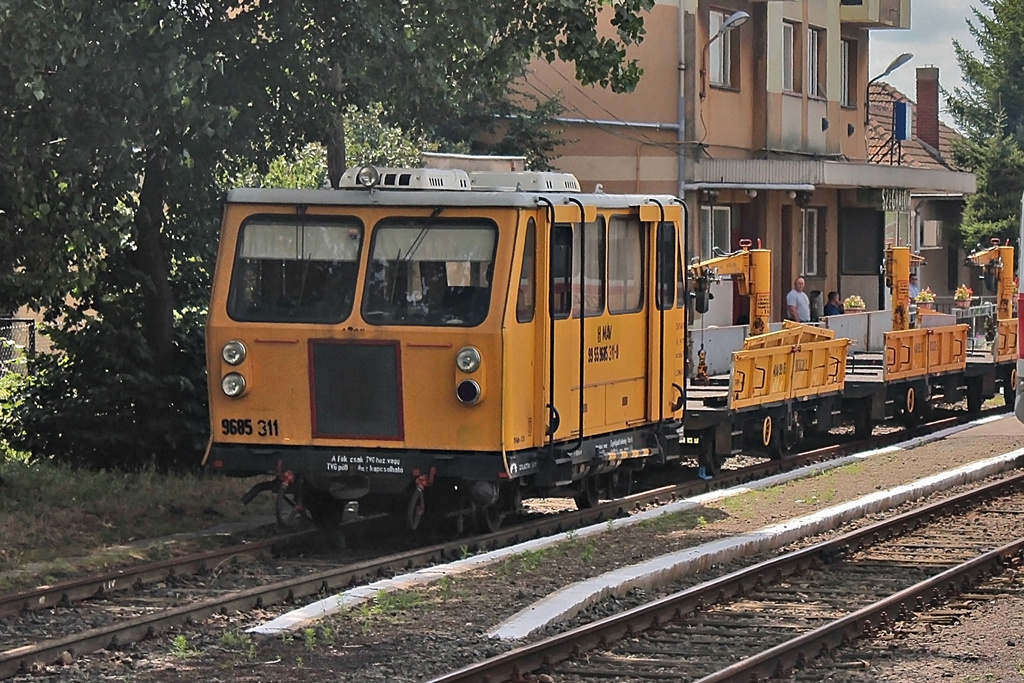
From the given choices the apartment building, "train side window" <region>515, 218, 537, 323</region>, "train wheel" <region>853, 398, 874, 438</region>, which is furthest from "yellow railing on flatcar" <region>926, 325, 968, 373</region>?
"train side window" <region>515, 218, 537, 323</region>

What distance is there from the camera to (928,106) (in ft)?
157

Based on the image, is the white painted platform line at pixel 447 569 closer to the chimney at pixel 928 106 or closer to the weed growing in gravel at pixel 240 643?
the weed growing in gravel at pixel 240 643

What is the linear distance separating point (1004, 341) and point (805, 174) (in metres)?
6.00

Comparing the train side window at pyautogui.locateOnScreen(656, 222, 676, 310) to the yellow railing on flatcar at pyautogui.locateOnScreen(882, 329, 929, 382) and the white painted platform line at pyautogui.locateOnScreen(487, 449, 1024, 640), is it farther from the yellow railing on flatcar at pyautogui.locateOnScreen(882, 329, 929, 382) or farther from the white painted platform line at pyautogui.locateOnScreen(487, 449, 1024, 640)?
the yellow railing on flatcar at pyautogui.locateOnScreen(882, 329, 929, 382)

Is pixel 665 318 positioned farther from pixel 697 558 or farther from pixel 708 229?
pixel 708 229

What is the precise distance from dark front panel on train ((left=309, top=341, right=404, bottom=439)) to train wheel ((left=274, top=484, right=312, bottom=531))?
51cm

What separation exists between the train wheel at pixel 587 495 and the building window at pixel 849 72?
905 inches

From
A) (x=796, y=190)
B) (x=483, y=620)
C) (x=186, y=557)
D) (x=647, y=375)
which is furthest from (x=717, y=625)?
(x=796, y=190)

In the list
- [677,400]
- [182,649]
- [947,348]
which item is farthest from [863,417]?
[182,649]

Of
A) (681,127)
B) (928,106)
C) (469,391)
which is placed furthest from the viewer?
(928,106)

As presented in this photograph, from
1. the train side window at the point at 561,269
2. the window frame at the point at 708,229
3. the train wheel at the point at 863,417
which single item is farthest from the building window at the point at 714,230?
the train side window at the point at 561,269

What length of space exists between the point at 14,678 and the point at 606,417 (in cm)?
669

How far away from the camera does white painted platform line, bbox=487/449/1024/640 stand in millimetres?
10078

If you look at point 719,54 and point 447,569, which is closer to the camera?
point 447,569
